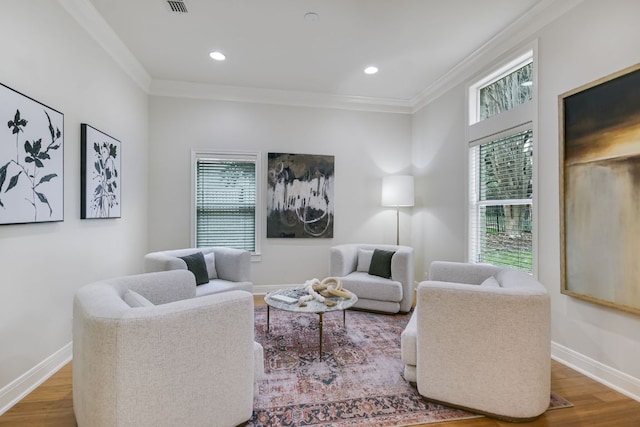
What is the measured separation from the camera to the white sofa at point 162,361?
1.35 m

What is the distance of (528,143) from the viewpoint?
117 inches

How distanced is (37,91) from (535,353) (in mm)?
3650

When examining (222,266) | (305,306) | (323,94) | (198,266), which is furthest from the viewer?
(323,94)

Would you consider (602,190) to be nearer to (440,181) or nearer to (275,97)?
(440,181)

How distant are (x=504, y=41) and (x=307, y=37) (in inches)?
77.2

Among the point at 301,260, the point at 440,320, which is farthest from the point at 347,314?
the point at 440,320

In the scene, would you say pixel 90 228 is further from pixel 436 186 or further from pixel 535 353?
pixel 436 186

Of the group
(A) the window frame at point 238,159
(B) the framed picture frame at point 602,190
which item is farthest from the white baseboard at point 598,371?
(A) the window frame at point 238,159

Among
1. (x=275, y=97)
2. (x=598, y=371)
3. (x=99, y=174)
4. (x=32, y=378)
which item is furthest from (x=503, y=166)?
(x=32, y=378)

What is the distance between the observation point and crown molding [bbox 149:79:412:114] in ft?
14.2

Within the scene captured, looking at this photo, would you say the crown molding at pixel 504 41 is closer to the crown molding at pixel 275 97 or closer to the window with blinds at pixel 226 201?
the crown molding at pixel 275 97

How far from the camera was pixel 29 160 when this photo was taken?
6.98 ft

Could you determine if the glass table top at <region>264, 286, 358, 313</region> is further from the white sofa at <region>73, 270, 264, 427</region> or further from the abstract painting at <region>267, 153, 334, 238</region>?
the abstract painting at <region>267, 153, 334, 238</region>

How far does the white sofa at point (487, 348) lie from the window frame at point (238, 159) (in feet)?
9.96
